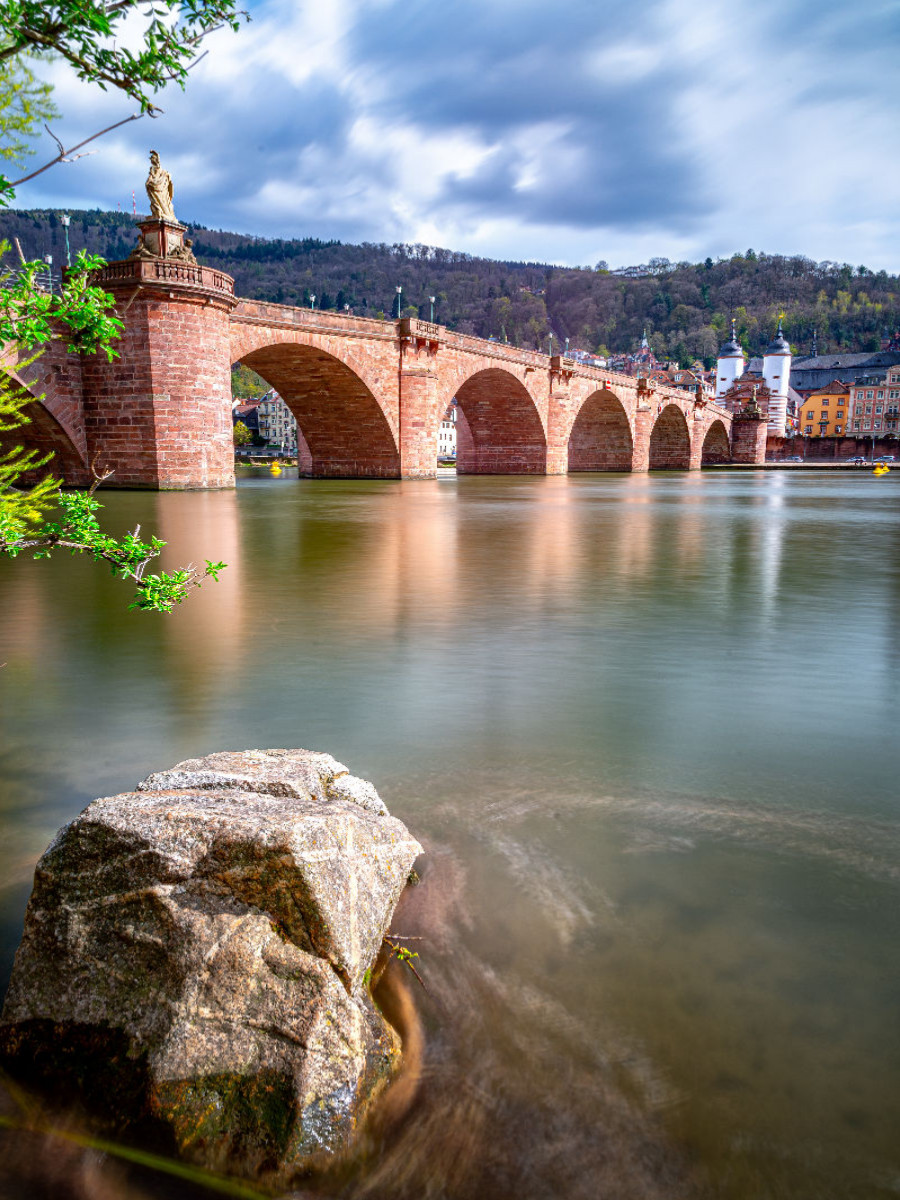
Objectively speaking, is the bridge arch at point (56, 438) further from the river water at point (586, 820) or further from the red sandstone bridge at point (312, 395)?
the river water at point (586, 820)

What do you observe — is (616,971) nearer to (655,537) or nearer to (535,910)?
(535,910)

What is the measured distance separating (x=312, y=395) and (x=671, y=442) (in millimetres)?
43142

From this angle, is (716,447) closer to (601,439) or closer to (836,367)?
(601,439)

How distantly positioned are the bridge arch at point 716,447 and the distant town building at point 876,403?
31.1 meters

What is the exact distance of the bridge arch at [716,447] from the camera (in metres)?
80.6

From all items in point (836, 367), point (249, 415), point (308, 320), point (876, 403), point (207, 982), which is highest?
point (836, 367)

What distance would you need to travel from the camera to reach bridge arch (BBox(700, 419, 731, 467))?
3174 inches

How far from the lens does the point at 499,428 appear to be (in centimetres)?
4631

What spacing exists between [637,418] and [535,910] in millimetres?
56919

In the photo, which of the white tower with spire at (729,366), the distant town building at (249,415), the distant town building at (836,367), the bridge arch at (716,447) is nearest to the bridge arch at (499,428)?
the bridge arch at (716,447)

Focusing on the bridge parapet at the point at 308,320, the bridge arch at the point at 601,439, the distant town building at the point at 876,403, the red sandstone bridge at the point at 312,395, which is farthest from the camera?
the distant town building at the point at 876,403

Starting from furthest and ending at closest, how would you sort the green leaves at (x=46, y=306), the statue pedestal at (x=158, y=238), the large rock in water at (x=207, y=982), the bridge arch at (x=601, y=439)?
1. the bridge arch at (x=601, y=439)
2. the statue pedestal at (x=158, y=238)
3. the green leaves at (x=46, y=306)
4. the large rock in water at (x=207, y=982)

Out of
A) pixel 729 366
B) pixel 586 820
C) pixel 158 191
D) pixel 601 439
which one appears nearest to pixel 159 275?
pixel 158 191

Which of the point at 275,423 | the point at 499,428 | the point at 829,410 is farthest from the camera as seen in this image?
the point at 829,410
